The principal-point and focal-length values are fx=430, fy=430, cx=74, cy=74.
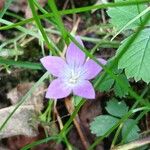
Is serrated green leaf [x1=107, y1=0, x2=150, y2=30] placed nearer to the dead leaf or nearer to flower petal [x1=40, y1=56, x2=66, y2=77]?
flower petal [x1=40, y1=56, x2=66, y2=77]

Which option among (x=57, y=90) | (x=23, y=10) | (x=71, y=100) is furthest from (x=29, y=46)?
(x=57, y=90)

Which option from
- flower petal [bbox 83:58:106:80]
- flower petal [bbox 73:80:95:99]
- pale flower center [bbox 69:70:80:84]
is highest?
flower petal [bbox 83:58:106:80]

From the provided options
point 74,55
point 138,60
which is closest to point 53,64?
point 74,55

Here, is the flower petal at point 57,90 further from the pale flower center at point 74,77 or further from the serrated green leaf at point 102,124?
the serrated green leaf at point 102,124

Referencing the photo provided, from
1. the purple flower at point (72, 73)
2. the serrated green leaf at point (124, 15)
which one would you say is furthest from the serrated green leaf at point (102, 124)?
the serrated green leaf at point (124, 15)

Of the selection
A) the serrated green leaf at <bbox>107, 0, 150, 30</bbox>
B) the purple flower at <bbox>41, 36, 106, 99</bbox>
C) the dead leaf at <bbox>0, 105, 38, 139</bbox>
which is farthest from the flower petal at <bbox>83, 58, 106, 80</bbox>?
the dead leaf at <bbox>0, 105, 38, 139</bbox>

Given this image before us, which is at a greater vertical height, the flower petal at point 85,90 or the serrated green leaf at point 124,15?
the serrated green leaf at point 124,15
